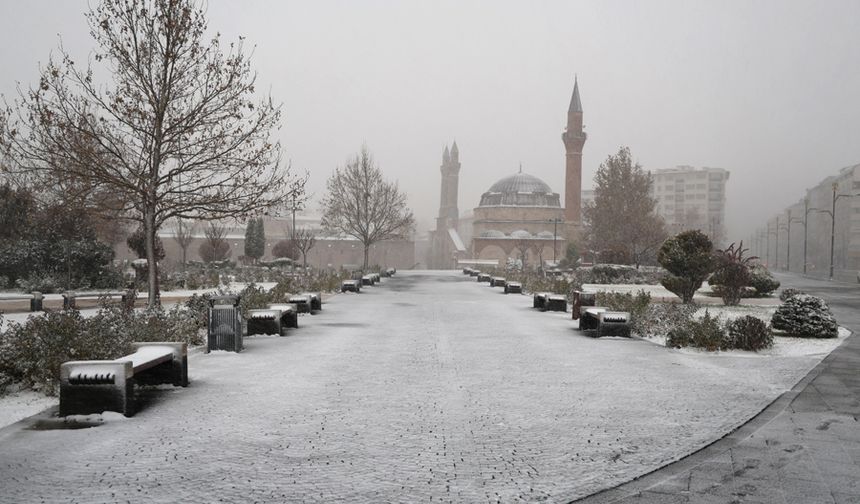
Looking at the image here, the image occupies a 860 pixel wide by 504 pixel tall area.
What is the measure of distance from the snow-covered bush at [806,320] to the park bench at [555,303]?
21.4 feet

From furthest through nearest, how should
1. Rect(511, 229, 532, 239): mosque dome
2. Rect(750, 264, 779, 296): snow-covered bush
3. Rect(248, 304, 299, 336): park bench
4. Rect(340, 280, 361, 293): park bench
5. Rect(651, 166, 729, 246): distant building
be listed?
Rect(651, 166, 729, 246): distant building, Rect(511, 229, 532, 239): mosque dome, Rect(340, 280, 361, 293): park bench, Rect(750, 264, 779, 296): snow-covered bush, Rect(248, 304, 299, 336): park bench

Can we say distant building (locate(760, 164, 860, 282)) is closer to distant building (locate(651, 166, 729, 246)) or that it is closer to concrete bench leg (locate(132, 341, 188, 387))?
distant building (locate(651, 166, 729, 246))

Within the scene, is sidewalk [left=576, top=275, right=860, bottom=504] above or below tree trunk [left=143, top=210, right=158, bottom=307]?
below

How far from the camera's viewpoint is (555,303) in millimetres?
20453

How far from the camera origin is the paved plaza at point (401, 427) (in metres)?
5.02

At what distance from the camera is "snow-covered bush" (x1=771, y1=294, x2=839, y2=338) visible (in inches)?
557

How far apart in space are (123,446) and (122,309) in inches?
258

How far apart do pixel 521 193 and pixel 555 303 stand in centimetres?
7243

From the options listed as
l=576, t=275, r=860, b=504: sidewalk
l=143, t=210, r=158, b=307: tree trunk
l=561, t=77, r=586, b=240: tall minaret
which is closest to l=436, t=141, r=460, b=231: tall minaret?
l=561, t=77, r=586, b=240: tall minaret

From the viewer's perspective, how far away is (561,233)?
278ft

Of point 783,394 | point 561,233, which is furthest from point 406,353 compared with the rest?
point 561,233

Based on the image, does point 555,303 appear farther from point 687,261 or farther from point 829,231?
point 829,231

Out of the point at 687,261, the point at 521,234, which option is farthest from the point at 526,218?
the point at 687,261

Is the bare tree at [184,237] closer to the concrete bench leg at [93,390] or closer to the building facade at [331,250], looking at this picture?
the building facade at [331,250]
